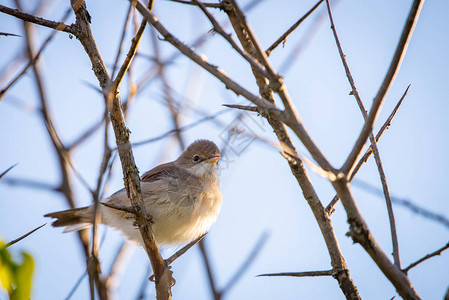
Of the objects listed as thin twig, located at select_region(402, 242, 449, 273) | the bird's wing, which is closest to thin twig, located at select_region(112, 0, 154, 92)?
thin twig, located at select_region(402, 242, 449, 273)

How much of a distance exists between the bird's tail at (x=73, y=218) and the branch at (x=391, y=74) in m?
4.45

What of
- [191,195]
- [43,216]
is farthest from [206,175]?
[43,216]

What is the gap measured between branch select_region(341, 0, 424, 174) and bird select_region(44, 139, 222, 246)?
3118 mm

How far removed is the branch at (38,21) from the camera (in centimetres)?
287

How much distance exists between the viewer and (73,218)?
584 centimetres

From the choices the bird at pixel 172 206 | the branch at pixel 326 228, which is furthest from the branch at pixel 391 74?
the bird at pixel 172 206

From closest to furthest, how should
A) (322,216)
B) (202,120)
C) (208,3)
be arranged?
(202,120), (208,3), (322,216)

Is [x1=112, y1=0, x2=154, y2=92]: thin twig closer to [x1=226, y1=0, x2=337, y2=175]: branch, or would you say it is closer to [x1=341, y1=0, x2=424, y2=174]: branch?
[x1=226, y1=0, x2=337, y2=175]: branch

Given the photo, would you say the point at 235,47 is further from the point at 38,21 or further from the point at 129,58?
the point at 38,21

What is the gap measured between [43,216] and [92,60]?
3.30 metres

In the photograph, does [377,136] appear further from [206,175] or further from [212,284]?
[206,175]

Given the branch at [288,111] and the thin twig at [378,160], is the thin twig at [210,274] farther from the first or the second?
the branch at [288,111]

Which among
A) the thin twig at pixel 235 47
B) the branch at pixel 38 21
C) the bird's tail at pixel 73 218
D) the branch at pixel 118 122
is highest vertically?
the bird's tail at pixel 73 218

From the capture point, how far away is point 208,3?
2.57m
